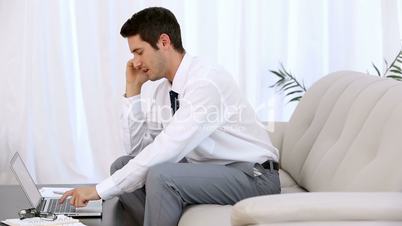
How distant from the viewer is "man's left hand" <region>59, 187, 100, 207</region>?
2355 millimetres

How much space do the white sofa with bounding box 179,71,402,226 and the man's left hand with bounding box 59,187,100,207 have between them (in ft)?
1.00

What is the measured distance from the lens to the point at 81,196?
2.36 meters

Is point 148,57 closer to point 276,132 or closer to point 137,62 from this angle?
point 137,62

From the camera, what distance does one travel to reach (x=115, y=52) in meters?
4.21

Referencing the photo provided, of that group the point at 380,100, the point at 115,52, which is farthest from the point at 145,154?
the point at 115,52

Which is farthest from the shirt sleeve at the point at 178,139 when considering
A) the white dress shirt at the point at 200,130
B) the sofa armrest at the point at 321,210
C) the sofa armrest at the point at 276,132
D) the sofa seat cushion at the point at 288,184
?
the sofa armrest at the point at 321,210

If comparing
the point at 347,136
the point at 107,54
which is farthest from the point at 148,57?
the point at 107,54

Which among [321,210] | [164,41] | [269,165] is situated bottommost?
[269,165]

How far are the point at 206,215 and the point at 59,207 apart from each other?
19.8 inches

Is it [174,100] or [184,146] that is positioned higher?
[174,100]

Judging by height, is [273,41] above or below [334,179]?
above

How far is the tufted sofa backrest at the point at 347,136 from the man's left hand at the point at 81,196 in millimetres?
744

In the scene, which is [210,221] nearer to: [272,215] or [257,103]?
[272,215]

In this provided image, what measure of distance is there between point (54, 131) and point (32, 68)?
39cm
